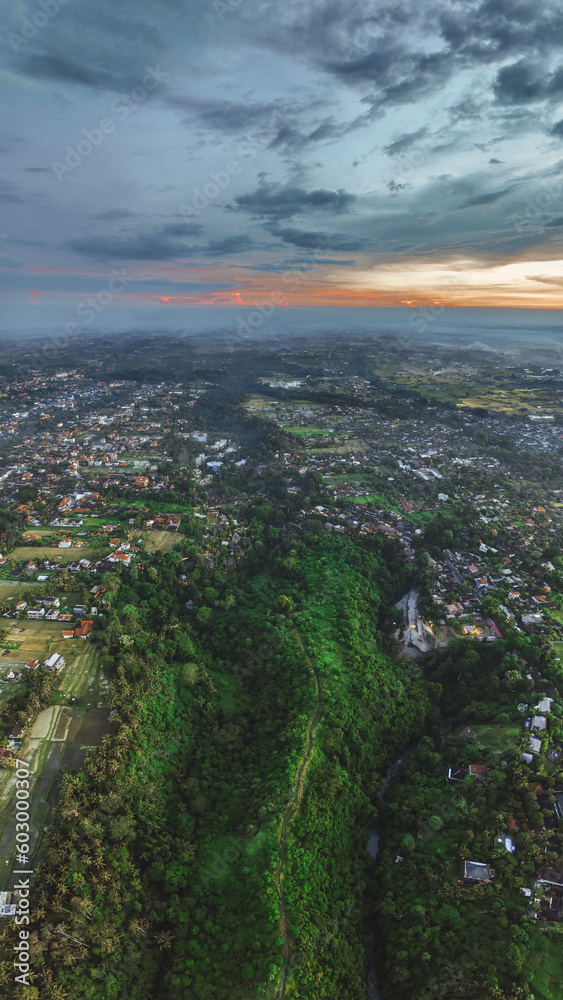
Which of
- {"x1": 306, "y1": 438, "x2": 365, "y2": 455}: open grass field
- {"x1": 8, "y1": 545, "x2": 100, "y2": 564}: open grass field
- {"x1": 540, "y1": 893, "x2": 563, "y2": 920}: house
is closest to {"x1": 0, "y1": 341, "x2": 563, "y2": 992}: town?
{"x1": 540, "y1": 893, "x2": 563, "y2": 920}: house

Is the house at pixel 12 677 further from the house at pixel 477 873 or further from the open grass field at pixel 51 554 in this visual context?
the house at pixel 477 873

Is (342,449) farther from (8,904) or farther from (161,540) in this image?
(8,904)

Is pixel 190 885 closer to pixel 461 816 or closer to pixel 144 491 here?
pixel 461 816

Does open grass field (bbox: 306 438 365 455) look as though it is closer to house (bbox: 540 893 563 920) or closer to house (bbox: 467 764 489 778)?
house (bbox: 467 764 489 778)

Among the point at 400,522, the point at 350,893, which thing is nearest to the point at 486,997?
the point at 350,893

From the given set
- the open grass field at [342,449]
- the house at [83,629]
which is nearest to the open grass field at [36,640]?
the house at [83,629]
